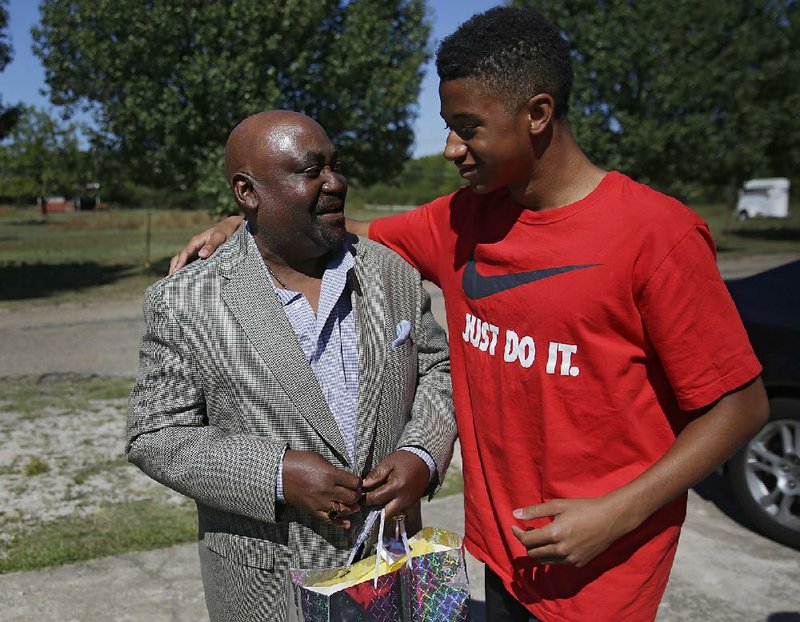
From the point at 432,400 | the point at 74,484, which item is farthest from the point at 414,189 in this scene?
the point at 432,400

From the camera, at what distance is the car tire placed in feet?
13.5

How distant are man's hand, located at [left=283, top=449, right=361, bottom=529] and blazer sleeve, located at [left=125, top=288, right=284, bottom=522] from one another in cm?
4

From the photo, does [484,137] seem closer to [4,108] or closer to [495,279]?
[495,279]

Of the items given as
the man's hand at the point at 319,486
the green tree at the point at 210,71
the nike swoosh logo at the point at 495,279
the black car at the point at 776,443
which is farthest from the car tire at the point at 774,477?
the green tree at the point at 210,71

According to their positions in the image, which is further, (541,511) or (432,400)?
(432,400)

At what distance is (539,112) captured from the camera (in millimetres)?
1669

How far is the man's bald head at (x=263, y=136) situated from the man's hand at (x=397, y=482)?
2.60 feet

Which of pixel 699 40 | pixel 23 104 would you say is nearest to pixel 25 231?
pixel 23 104

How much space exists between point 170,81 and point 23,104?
9.77ft

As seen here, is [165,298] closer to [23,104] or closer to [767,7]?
[23,104]

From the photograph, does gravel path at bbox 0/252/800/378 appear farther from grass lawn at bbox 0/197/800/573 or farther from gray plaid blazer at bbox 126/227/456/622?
gray plaid blazer at bbox 126/227/456/622

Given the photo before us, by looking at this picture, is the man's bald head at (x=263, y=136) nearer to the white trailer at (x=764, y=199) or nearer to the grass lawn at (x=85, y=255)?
the grass lawn at (x=85, y=255)

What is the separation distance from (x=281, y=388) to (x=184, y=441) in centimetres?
25

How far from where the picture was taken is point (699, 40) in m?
19.8
